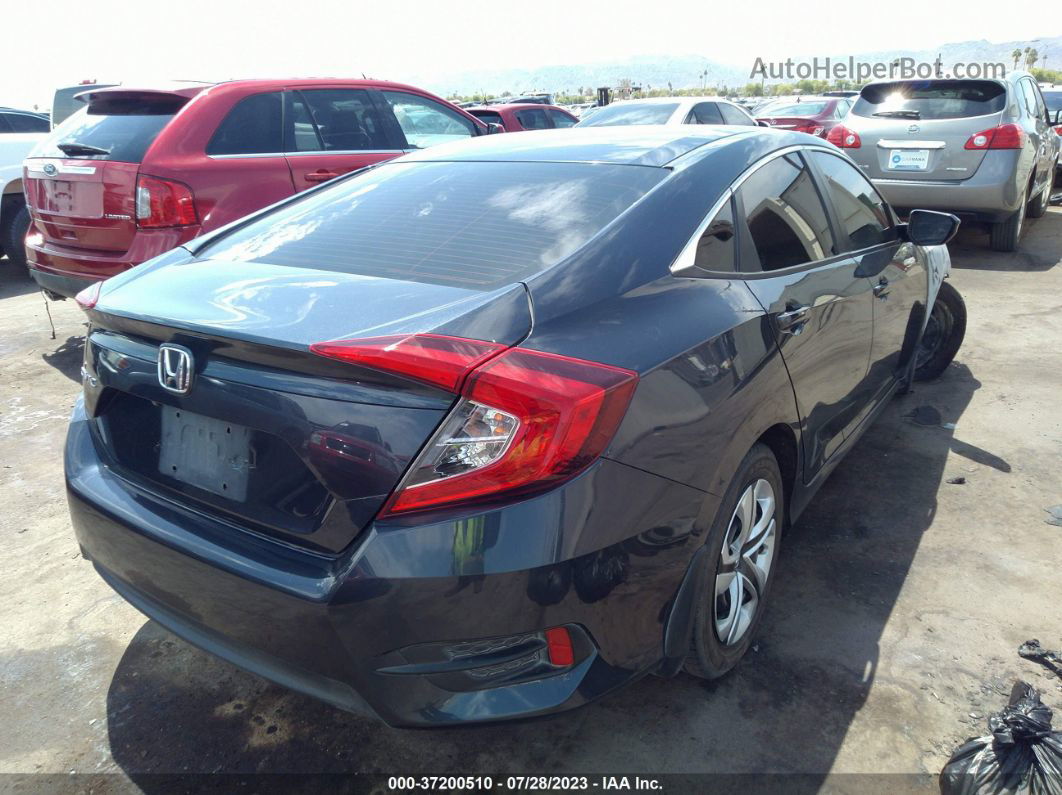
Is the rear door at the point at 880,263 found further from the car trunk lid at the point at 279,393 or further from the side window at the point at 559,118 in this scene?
the side window at the point at 559,118

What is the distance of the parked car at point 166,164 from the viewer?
4.70m

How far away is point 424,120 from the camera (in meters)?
6.79

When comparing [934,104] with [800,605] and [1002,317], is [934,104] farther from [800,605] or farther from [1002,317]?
[800,605]

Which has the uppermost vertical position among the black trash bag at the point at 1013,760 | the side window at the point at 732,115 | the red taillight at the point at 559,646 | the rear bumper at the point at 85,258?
the side window at the point at 732,115

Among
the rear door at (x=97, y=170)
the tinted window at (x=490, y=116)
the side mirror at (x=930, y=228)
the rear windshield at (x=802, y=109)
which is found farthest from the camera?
the rear windshield at (x=802, y=109)

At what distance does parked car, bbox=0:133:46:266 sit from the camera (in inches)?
312

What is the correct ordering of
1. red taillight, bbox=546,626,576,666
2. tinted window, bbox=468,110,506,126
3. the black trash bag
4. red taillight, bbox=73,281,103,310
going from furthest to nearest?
tinted window, bbox=468,110,506,126 → red taillight, bbox=73,281,103,310 → the black trash bag → red taillight, bbox=546,626,576,666

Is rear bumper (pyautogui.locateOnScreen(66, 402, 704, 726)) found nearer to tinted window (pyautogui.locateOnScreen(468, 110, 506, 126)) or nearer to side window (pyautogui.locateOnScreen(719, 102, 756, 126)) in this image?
side window (pyautogui.locateOnScreen(719, 102, 756, 126))

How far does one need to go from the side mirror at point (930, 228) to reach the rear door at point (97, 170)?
4.10 meters

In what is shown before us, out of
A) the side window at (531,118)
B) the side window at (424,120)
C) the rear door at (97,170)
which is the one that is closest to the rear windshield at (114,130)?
the rear door at (97,170)

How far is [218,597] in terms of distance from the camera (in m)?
1.89

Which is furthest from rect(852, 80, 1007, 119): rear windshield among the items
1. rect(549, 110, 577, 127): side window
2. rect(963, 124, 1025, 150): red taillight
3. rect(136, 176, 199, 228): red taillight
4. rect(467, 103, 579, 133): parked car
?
rect(136, 176, 199, 228): red taillight

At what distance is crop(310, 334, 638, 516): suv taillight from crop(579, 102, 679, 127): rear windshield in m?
8.76

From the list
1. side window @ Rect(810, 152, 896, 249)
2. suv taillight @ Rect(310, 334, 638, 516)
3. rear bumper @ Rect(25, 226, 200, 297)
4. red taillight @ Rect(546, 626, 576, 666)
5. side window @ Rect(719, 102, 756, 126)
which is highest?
side window @ Rect(719, 102, 756, 126)
